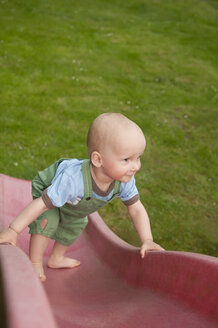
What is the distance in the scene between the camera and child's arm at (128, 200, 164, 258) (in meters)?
2.61

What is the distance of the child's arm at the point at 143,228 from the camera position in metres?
2.61

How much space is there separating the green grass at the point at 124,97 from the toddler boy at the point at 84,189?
1.31 m

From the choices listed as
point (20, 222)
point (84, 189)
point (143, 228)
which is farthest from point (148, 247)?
point (20, 222)

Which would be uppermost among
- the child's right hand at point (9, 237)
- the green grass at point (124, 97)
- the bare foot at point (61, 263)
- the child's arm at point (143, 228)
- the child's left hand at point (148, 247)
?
the child's right hand at point (9, 237)

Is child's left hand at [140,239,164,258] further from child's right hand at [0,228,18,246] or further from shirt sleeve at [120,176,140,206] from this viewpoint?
child's right hand at [0,228,18,246]

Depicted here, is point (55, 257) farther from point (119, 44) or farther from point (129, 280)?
point (119, 44)

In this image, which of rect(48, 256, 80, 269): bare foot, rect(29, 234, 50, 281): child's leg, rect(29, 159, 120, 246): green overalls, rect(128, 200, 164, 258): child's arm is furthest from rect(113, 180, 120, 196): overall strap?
rect(48, 256, 80, 269): bare foot

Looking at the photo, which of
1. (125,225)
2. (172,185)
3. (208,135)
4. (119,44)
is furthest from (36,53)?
(125,225)

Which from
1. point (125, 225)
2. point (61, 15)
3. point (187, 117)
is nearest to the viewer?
point (125, 225)

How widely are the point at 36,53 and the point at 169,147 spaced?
381 centimetres

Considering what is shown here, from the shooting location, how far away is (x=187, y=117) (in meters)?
6.62

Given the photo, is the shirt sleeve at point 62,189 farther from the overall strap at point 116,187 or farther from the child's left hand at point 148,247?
the child's left hand at point 148,247

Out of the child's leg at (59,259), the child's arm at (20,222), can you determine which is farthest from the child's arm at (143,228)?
the child's arm at (20,222)

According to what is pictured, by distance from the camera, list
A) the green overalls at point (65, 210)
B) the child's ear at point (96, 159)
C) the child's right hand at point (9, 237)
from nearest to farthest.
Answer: the child's right hand at point (9, 237)
the child's ear at point (96, 159)
the green overalls at point (65, 210)
